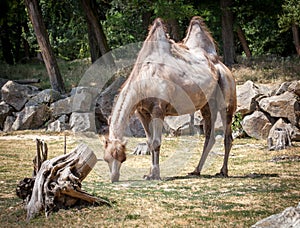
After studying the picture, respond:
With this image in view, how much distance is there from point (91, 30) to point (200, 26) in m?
14.4

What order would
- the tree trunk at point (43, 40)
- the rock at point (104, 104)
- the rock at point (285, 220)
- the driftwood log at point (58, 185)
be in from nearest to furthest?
Answer: the rock at point (285, 220)
the driftwood log at point (58, 185)
the rock at point (104, 104)
the tree trunk at point (43, 40)

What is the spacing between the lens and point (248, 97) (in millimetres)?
16797

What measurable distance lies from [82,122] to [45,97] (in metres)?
2.24

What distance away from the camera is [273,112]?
630 inches

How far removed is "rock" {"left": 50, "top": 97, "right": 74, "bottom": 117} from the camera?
19078mm

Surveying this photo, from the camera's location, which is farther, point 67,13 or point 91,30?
point 67,13

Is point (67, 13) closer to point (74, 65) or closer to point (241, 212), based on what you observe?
point (74, 65)

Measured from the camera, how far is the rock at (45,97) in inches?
770

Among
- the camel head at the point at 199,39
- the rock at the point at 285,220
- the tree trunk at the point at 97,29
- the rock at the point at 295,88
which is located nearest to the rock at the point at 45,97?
the tree trunk at the point at 97,29

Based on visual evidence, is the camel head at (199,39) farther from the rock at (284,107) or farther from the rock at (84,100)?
the rock at (84,100)

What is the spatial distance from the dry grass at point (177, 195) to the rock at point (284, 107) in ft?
12.4

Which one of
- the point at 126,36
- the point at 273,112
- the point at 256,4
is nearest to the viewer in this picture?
the point at 273,112

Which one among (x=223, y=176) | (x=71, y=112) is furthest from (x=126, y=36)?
(x=223, y=176)

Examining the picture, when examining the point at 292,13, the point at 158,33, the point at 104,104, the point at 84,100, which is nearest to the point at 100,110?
the point at 104,104
